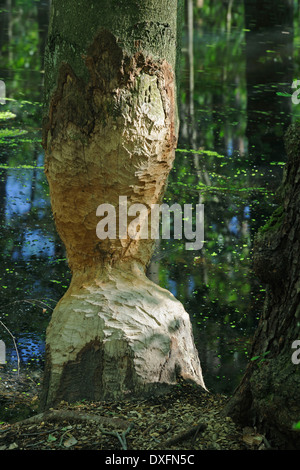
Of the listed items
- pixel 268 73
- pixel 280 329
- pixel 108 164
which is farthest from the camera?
pixel 268 73

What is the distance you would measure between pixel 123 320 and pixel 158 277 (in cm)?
217

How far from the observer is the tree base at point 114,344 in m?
3.48

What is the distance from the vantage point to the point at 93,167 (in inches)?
138

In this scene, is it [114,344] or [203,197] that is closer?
[114,344]

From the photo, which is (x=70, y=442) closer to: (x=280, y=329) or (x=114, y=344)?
(x=114, y=344)

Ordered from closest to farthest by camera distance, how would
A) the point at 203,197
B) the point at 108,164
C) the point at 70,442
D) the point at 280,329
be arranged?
the point at 280,329 → the point at 70,442 → the point at 108,164 → the point at 203,197

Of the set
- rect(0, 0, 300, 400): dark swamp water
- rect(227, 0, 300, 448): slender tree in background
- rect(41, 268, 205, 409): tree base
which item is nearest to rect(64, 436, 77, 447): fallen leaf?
rect(41, 268, 205, 409): tree base

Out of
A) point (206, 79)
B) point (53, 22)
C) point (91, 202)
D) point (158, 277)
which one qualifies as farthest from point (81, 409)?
point (206, 79)

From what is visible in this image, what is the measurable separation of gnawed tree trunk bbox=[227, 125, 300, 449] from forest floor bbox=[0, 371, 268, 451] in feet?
0.41

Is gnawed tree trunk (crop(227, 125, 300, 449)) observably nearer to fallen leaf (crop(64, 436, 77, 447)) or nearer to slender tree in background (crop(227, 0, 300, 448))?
slender tree in background (crop(227, 0, 300, 448))

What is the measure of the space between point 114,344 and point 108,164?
3.15 ft

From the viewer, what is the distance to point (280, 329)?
2.71 meters

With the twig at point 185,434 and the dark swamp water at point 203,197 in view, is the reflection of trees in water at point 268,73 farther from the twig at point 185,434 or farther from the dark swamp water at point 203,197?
the twig at point 185,434

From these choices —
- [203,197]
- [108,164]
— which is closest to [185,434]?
[108,164]
